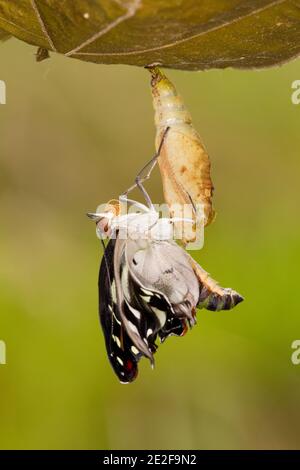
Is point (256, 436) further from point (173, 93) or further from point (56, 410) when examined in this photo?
point (173, 93)

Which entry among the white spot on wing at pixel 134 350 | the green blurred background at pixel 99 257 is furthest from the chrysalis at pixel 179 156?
the green blurred background at pixel 99 257

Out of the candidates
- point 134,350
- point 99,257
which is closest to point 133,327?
point 134,350

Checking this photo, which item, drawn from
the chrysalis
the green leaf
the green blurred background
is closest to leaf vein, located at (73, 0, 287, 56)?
the green leaf

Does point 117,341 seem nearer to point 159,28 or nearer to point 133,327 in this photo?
point 133,327

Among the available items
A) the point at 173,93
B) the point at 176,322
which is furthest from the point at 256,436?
the point at 173,93

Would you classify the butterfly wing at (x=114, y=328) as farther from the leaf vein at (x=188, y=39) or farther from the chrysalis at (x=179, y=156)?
the leaf vein at (x=188, y=39)

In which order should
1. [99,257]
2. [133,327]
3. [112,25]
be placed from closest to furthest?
[112,25] → [133,327] → [99,257]

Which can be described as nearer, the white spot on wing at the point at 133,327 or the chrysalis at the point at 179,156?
the chrysalis at the point at 179,156
